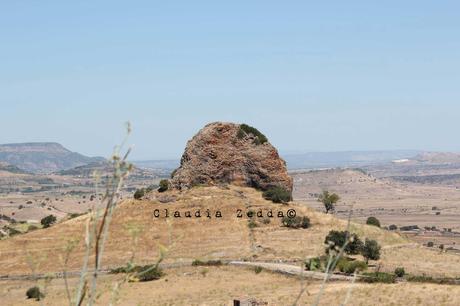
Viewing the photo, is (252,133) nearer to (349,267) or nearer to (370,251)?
(370,251)

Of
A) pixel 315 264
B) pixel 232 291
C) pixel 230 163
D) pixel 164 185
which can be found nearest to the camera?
pixel 315 264

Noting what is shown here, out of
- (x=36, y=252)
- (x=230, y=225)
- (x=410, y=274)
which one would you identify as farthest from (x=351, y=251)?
(x=36, y=252)

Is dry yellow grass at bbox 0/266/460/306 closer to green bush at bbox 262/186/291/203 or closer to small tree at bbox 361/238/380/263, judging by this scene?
small tree at bbox 361/238/380/263

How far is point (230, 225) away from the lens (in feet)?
204

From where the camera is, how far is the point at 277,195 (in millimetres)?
67875

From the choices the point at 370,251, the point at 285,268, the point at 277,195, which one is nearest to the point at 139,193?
the point at 277,195

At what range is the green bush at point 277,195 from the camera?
6769 centimetres

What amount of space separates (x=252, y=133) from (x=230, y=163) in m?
5.00

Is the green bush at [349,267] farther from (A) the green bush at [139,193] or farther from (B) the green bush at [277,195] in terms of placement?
(A) the green bush at [139,193]

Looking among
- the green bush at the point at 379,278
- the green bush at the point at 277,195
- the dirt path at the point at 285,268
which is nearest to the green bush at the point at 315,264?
the dirt path at the point at 285,268

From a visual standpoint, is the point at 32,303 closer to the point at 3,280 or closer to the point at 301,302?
the point at 3,280

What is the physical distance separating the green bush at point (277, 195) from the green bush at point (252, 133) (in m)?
6.98

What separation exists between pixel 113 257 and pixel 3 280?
9728 millimetres

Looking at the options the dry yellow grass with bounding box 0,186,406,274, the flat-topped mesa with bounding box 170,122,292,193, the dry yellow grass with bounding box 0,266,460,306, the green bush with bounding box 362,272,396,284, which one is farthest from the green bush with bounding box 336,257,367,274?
the flat-topped mesa with bounding box 170,122,292,193
